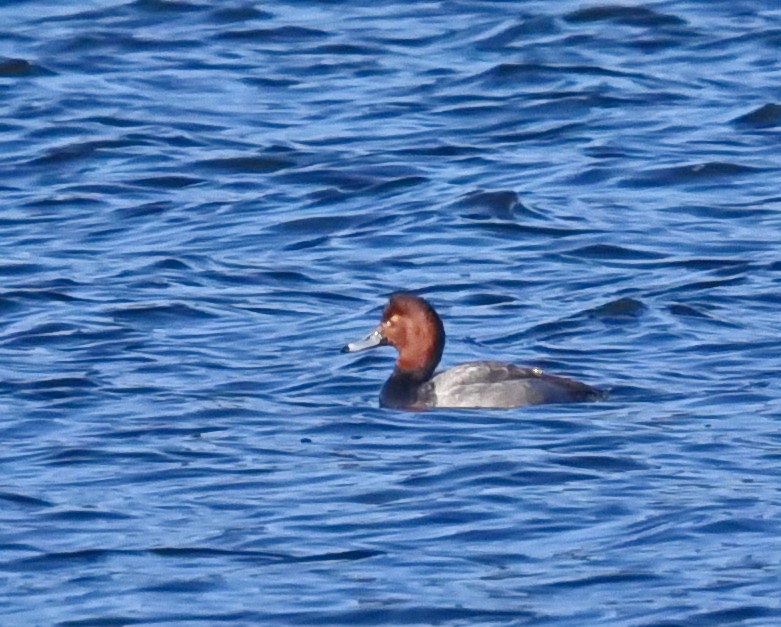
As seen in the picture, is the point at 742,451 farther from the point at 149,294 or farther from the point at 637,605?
the point at 149,294

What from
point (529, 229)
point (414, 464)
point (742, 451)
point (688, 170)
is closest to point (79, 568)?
point (414, 464)

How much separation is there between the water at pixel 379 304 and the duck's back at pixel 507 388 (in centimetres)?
10

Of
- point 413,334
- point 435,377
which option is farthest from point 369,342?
point 435,377

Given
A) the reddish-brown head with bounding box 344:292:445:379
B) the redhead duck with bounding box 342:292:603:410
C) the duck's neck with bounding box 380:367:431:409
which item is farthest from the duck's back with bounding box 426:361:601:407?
the reddish-brown head with bounding box 344:292:445:379

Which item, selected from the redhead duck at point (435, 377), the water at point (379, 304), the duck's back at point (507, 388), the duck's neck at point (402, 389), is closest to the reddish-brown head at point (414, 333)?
the redhead duck at point (435, 377)

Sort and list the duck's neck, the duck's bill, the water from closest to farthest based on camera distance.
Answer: the water
the duck's neck
the duck's bill

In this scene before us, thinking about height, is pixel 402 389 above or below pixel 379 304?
above

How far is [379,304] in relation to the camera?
15.8 metres

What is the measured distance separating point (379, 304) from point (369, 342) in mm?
1527

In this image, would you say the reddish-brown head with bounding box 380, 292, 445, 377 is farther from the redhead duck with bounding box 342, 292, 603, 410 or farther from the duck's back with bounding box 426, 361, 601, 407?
the duck's back with bounding box 426, 361, 601, 407

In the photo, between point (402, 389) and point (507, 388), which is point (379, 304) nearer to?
point (402, 389)

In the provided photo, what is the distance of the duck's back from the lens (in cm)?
1315

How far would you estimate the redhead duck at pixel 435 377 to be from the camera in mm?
13180

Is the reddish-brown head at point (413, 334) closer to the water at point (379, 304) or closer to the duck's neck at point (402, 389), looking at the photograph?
the duck's neck at point (402, 389)
